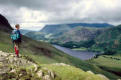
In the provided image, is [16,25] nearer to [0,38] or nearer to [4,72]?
[4,72]

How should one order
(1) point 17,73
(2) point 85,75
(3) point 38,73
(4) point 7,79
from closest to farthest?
(4) point 7,79
(1) point 17,73
(3) point 38,73
(2) point 85,75

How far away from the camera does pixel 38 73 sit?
2741 centimetres

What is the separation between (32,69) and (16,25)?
955cm

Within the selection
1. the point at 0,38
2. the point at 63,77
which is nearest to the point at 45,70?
the point at 63,77

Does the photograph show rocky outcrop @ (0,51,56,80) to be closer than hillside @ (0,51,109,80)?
Yes

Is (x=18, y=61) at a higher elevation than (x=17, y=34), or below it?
below

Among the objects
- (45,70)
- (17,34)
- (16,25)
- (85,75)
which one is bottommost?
(85,75)

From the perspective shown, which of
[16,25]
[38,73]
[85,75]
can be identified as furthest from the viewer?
[85,75]

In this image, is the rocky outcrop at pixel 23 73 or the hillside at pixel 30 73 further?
the hillside at pixel 30 73

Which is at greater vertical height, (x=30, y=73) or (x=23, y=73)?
(x=23, y=73)

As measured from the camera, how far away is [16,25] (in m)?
29.6

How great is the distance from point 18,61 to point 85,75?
15482mm

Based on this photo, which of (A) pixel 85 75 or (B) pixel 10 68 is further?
(A) pixel 85 75

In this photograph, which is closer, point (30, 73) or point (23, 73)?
point (23, 73)
